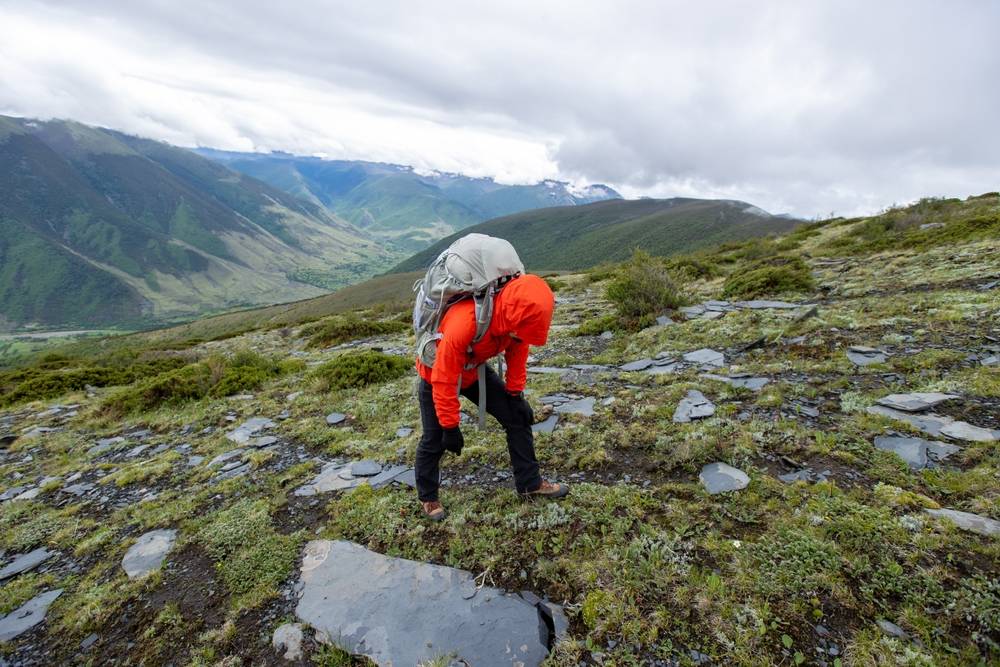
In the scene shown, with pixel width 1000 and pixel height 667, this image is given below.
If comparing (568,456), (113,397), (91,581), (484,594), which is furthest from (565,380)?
(113,397)

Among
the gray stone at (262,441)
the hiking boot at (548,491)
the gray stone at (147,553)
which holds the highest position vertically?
the hiking boot at (548,491)

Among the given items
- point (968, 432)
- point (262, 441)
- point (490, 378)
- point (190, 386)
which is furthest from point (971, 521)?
point (190, 386)

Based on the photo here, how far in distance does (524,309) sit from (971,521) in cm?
445

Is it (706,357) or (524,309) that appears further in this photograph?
(706,357)

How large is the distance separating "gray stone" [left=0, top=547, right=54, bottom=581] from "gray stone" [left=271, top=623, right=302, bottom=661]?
4.16m

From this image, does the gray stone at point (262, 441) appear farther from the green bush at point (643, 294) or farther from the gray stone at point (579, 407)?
the green bush at point (643, 294)

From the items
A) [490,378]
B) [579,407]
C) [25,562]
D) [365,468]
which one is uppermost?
[490,378]

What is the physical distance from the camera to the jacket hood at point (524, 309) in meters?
4.20

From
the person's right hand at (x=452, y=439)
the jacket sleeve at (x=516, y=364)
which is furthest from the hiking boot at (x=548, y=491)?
the jacket sleeve at (x=516, y=364)

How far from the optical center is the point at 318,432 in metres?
8.92

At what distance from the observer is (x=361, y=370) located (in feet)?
39.6

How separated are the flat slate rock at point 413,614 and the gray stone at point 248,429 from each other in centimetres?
521

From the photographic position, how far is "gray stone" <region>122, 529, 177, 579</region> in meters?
5.30

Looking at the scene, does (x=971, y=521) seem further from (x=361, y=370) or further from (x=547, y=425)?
(x=361, y=370)
